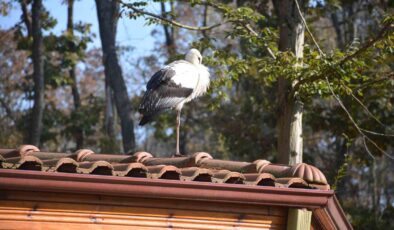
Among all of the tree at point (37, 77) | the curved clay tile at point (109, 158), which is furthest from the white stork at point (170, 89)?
the tree at point (37, 77)

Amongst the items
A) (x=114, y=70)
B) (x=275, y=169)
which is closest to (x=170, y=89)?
(x=275, y=169)

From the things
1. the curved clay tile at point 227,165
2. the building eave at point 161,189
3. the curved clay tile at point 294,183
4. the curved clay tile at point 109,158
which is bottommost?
the building eave at point 161,189

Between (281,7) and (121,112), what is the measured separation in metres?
8.51

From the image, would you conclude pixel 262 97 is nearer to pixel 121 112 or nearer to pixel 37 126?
pixel 121 112

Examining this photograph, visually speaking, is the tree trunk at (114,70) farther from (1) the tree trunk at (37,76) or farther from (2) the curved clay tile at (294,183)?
(2) the curved clay tile at (294,183)

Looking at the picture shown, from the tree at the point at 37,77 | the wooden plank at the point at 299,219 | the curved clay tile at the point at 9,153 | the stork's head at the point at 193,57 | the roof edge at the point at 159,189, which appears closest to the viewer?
the roof edge at the point at 159,189

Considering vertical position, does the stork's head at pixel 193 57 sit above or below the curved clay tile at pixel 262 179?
above

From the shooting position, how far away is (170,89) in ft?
31.6

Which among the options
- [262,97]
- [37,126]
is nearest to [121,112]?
[37,126]

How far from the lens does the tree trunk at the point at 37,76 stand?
20062mm

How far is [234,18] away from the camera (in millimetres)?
12281

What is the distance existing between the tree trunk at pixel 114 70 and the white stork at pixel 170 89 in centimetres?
1015

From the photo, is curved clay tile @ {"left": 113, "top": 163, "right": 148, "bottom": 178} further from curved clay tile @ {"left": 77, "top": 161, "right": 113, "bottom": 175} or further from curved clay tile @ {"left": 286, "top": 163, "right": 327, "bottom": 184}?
curved clay tile @ {"left": 286, "top": 163, "right": 327, "bottom": 184}

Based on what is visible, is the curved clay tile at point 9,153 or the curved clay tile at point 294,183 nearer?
the curved clay tile at point 294,183
